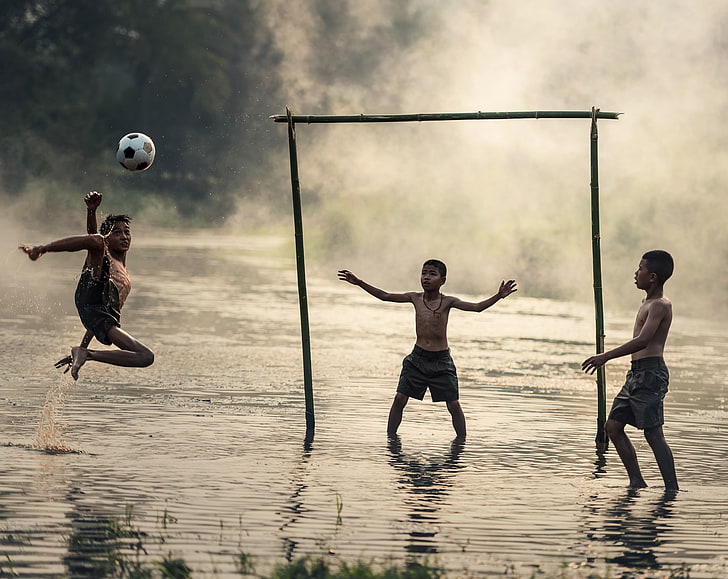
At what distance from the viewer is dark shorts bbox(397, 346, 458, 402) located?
1220 centimetres

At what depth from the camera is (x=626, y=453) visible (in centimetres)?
1005

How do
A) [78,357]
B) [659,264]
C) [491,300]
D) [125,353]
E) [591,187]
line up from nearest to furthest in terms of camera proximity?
[659,264]
[78,357]
[125,353]
[491,300]
[591,187]

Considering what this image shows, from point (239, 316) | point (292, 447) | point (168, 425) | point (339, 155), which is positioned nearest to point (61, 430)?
point (168, 425)

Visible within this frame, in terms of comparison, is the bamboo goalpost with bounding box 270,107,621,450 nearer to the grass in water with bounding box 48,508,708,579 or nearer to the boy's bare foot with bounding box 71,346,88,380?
the boy's bare foot with bounding box 71,346,88,380

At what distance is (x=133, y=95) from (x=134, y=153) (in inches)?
1932

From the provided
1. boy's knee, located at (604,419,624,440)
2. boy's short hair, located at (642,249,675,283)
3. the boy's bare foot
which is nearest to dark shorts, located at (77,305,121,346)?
the boy's bare foot

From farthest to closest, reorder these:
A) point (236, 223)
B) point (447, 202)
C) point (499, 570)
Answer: point (236, 223)
point (447, 202)
point (499, 570)

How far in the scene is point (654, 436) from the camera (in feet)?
32.6

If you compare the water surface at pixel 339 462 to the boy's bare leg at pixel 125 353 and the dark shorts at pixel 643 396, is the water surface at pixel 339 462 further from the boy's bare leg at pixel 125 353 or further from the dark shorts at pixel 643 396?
the boy's bare leg at pixel 125 353

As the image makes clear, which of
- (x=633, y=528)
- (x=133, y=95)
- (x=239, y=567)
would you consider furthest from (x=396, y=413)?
(x=133, y=95)

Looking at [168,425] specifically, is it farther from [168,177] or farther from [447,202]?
[168,177]

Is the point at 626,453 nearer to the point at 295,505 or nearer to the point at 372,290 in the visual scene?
the point at 295,505

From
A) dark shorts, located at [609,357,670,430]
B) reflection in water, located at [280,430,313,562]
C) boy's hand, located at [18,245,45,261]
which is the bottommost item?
reflection in water, located at [280,430,313,562]

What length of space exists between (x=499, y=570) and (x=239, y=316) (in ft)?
58.6
